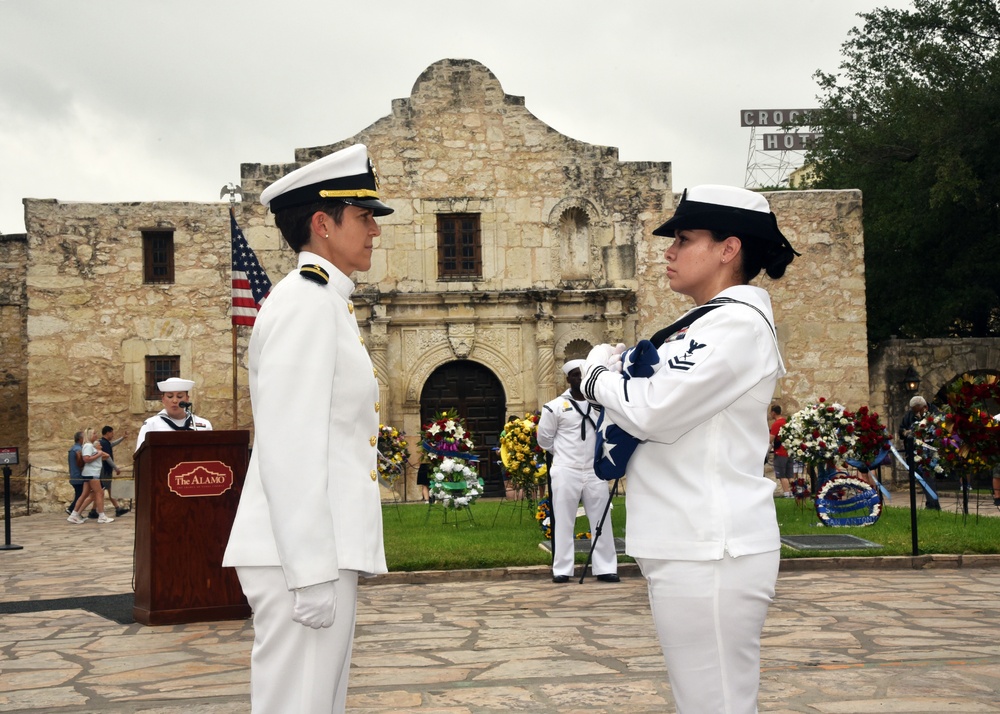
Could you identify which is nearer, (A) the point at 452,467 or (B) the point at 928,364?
(A) the point at 452,467

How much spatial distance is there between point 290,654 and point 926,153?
23.7m

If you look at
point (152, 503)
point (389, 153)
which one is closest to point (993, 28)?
point (389, 153)

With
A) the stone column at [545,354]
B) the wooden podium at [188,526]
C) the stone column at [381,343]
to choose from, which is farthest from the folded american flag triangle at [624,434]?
the stone column at [545,354]

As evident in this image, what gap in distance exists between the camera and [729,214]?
3.54 meters

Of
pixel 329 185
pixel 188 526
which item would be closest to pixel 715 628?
pixel 329 185

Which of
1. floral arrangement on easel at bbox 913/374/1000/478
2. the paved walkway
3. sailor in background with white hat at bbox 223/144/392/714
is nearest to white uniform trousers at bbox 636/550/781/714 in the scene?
sailor in background with white hat at bbox 223/144/392/714

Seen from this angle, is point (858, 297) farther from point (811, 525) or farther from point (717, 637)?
point (717, 637)

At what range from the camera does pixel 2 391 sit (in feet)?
90.2

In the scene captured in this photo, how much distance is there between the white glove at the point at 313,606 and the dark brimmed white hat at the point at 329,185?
3.91ft

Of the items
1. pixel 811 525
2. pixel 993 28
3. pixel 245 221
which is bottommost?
pixel 811 525

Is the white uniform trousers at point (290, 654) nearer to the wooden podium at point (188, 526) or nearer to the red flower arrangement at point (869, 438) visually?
the wooden podium at point (188, 526)

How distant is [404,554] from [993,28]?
1979 cm

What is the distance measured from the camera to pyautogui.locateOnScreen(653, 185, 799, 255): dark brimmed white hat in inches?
140

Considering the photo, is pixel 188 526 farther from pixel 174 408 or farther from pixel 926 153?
pixel 926 153
